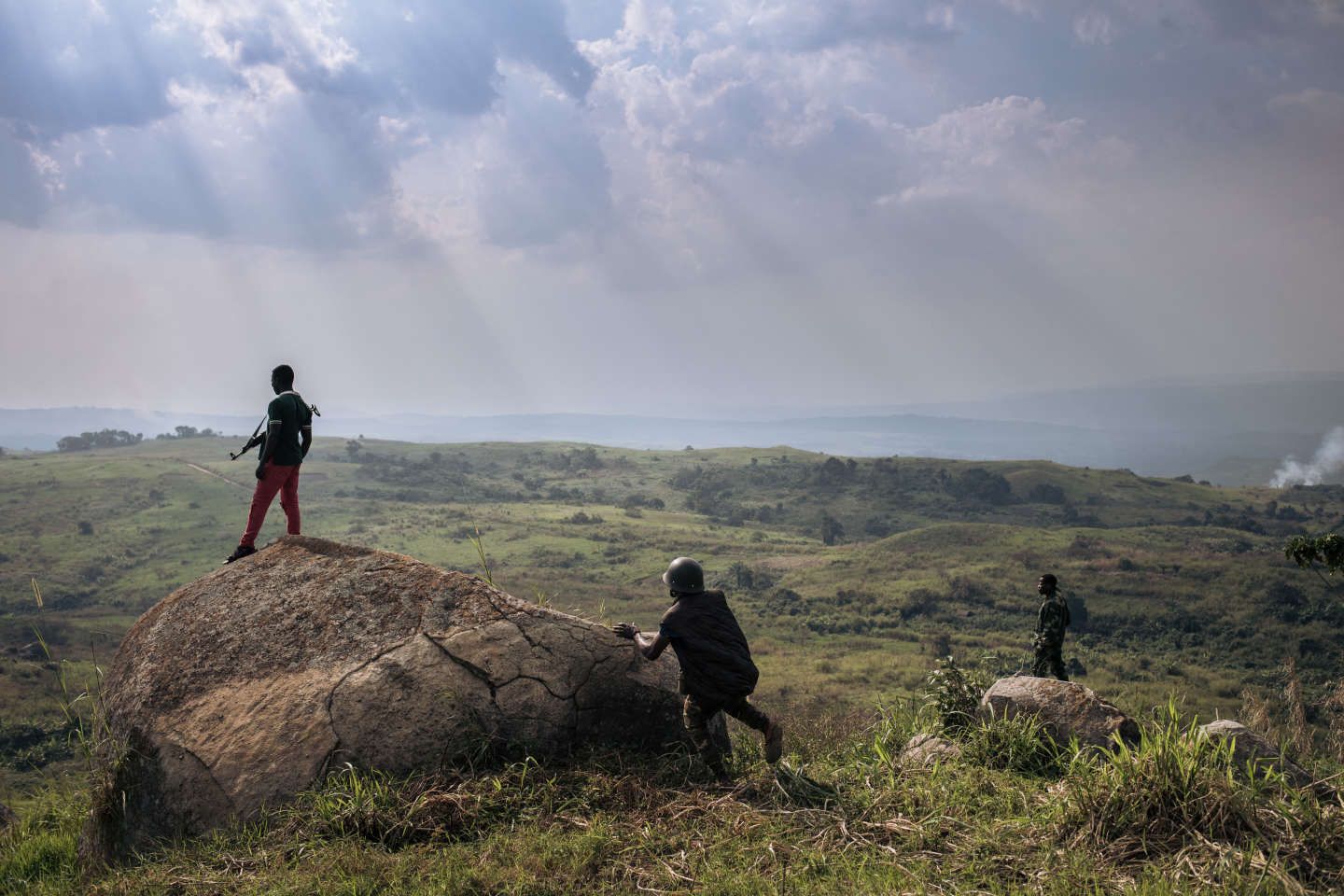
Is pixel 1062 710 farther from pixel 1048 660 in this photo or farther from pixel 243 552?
pixel 243 552

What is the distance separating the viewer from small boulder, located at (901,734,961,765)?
24.5ft

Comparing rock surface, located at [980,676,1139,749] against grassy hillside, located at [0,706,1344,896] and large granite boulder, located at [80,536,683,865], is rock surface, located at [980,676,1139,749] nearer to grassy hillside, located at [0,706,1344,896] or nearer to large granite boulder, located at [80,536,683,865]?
grassy hillside, located at [0,706,1344,896]

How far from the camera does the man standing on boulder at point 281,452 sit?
9.73 m

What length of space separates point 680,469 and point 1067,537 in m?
80.4

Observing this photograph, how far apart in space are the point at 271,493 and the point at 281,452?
1.74ft

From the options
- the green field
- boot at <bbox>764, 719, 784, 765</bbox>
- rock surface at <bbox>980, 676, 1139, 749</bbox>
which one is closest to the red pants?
the green field

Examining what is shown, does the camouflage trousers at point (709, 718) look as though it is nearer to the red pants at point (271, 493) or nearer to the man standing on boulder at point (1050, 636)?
the red pants at point (271, 493)

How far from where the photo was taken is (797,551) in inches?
3787

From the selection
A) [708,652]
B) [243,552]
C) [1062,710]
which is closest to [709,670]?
[708,652]

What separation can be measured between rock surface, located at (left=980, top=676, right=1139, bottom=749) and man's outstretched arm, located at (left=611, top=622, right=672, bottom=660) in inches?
142

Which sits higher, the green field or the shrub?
the shrub

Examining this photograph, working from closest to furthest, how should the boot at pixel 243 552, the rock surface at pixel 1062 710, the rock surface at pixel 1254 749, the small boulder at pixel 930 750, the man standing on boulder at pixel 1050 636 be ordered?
the rock surface at pixel 1254 749
the small boulder at pixel 930 750
the rock surface at pixel 1062 710
the boot at pixel 243 552
the man standing on boulder at pixel 1050 636

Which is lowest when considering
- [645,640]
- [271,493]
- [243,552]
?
[645,640]

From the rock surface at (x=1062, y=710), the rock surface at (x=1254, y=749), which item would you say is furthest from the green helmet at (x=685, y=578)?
the rock surface at (x=1254, y=749)
